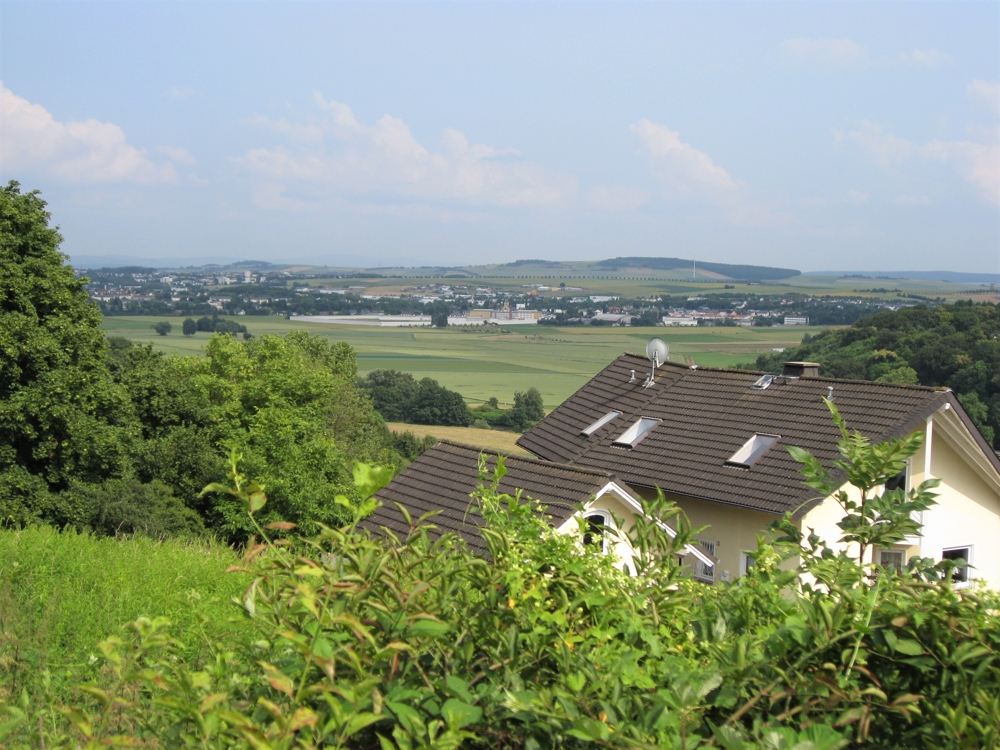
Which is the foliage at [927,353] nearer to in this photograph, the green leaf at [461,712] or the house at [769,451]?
the house at [769,451]

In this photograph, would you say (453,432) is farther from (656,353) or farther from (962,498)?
(962,498)

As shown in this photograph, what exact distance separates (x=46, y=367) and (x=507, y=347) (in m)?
86.9

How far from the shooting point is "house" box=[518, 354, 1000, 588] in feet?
56.2

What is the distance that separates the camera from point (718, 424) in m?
19.5

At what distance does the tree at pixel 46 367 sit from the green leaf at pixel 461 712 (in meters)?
22.4

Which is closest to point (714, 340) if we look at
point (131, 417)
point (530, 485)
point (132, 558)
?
point (131, 417)

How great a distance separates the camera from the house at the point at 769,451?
1714 centimetres

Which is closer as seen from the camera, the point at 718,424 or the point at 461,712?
the point at 461,712

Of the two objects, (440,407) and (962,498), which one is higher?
(962,498)

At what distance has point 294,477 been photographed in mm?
31000

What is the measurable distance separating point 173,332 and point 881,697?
92.2 m

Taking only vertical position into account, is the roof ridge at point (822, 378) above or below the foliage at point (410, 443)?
above

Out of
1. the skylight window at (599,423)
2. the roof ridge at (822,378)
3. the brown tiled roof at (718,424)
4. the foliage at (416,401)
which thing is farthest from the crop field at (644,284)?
the skylight window at (599,423)

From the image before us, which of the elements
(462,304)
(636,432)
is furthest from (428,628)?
(462,304)
